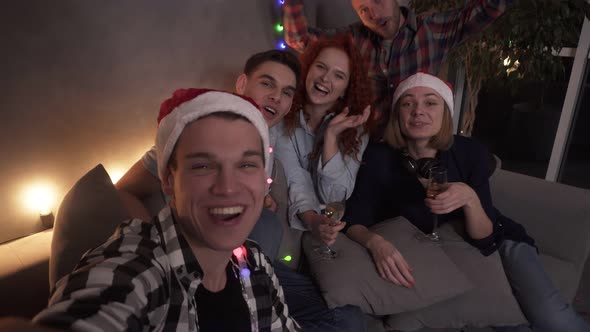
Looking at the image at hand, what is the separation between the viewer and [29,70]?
55.5 inches

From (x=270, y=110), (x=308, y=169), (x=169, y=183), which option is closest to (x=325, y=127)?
(x=308, y=169)

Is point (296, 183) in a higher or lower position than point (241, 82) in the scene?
lower

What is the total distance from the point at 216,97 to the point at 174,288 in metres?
0.44

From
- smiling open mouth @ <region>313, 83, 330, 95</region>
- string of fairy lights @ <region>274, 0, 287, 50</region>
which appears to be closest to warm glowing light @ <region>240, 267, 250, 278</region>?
smiling open mouth @ <region>313, 83, 330, 95</region>

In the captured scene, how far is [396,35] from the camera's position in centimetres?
227

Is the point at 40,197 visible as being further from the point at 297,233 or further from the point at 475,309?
the point at 475,309

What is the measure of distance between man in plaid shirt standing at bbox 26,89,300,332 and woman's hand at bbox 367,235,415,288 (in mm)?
571

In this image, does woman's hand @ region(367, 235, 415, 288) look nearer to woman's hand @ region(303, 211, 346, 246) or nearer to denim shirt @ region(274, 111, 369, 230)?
woman's hand @ region(303, 211, 346, 246)

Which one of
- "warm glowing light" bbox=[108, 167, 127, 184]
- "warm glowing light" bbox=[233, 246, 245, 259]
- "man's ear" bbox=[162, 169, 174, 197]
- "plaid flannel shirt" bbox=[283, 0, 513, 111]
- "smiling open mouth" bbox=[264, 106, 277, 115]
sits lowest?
"warm glowing light" bbox=[108, 167, 127, 184]

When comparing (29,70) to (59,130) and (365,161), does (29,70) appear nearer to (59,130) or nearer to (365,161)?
(59,130)

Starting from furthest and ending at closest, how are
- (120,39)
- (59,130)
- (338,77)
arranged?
(338,77), (120,39), (59,130)

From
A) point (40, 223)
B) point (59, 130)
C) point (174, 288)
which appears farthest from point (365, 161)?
point (40, 223)

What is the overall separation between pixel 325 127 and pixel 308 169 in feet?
0.80

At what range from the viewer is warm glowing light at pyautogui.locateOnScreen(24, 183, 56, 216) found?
1527 millimetres
